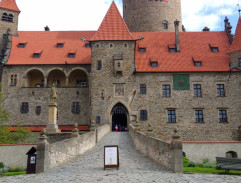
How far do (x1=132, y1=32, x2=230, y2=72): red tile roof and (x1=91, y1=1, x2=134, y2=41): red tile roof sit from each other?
2915 millimetres

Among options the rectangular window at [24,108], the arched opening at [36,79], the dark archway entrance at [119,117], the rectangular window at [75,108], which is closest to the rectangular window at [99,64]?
the dark archway entrance at [119,117]

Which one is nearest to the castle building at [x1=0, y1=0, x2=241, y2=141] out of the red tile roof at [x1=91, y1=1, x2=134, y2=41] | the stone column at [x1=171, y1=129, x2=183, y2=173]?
the red tile roof at [x1=91, y1=1, x2=134, y2=41]

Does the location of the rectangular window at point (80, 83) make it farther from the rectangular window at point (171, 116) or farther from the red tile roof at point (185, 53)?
the rectangular window at point (171, 116)

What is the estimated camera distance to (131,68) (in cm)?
2569

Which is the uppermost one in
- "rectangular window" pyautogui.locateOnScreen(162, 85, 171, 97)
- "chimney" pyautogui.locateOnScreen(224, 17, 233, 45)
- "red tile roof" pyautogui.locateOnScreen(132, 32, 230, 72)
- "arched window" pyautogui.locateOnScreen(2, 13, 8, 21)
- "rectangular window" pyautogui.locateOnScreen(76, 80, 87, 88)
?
"arched window" pyautogui.locateOnScreen(2, 13, 8, 21)

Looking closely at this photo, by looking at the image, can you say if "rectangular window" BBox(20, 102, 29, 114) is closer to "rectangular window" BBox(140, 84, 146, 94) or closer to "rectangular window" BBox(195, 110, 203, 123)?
"rectangular window" BBox(140, 84, 146, 94)

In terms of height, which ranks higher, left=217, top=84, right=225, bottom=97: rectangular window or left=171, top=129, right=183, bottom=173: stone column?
left=217, top=84, right=225, bottom=97: rectangular window

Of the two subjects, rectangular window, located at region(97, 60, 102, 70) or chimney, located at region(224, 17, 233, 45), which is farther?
chimney, located at region(224, 17, 233, 45)

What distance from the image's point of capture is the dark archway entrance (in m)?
25.0

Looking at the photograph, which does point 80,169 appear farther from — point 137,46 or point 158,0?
point 158,0

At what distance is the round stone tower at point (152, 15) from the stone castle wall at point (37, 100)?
43.6ft

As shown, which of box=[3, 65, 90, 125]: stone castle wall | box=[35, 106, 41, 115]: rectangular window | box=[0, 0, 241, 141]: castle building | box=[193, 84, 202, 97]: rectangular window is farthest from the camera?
box=[35, 106, 41, 115]: rectangular window

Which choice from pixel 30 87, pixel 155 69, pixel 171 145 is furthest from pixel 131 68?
pixel 171 145

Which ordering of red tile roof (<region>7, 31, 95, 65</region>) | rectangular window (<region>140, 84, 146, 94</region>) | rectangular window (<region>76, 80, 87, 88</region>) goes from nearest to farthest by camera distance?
rectangular window (<region>140, 84, 146, 94</region>)
red tile roof (<region>7, 31, 95, 65</region>)
rectangular window (<region>76, 80, 87, 88</region>)
